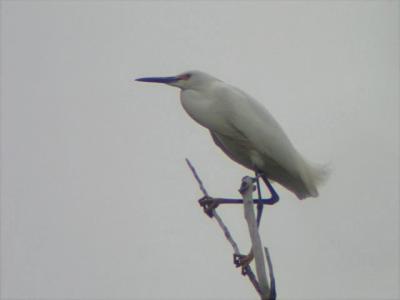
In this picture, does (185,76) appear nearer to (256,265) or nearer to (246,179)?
(246,179)

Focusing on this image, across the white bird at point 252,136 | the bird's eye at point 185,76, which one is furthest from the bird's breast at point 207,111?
the bird's eye at point 185,76

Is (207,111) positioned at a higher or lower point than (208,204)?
higher

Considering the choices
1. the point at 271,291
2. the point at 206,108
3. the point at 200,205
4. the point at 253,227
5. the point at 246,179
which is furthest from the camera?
the point at 206,108

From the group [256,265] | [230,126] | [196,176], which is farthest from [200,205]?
[256,265]

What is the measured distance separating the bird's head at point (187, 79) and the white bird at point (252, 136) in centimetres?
17

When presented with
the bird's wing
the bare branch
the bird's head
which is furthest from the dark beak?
the bare branch

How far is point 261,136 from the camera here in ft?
25.8

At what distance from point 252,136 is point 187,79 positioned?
114 centimetres

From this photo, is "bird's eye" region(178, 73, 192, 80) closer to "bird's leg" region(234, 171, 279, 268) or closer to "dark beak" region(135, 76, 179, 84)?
"dark beak" region(135, 76, 179, 84)

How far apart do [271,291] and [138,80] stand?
356cm

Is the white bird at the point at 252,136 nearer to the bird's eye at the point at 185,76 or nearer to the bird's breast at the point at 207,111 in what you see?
the bird's breast at the point at 207,111

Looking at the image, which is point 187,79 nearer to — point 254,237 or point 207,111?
point 207,111

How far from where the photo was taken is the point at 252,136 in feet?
25.7

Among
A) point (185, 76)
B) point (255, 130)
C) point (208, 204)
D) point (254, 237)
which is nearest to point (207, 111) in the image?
Answer: point (255, 130)
